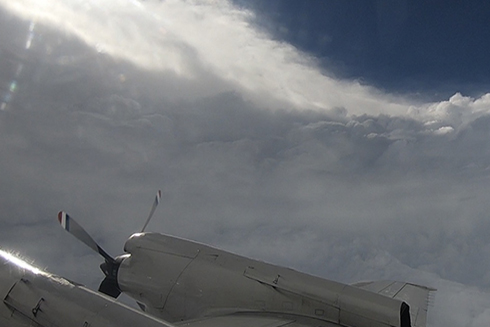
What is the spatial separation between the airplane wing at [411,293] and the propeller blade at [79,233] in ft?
28.9

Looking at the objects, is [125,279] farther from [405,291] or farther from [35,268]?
[405,291]

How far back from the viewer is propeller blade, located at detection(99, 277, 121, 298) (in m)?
12.3

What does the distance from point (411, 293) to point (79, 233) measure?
1071cm

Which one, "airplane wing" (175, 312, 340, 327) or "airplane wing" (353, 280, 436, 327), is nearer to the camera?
"airplane wing" (175, 312, 340, 327)

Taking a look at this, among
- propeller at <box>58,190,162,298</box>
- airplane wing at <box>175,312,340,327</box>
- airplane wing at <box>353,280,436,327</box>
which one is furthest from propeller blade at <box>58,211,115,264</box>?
airplane wing at <box>353,280,436,327</box>

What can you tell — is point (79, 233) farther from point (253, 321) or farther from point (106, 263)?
point (253, 321)

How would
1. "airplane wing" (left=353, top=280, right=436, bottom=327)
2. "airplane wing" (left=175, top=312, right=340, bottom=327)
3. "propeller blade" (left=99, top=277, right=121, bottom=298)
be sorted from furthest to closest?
"propeller blade" (left=99, top=277, right=121, bottom=298) → "airplane wing" (left=353, top=280, right=436, bottom=327) → "airplane wing" (left=175, top=312, right=340, bottom=327)

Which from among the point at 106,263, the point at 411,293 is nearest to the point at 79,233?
the point at 106,263

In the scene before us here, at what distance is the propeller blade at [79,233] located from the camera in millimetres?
11798

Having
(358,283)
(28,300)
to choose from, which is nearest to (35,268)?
(28,300)

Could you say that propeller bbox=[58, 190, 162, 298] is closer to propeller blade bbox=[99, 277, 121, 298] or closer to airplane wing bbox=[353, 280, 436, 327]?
propeller blade bbox=[99, 277, 121, 298]

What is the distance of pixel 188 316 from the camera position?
34.9 feet

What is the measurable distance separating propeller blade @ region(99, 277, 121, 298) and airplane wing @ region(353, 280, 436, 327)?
27.2ft

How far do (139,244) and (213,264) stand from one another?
2.63 m
